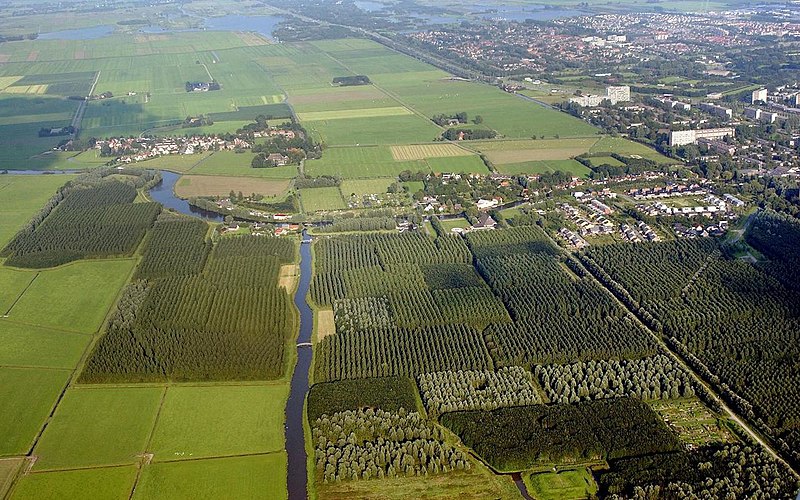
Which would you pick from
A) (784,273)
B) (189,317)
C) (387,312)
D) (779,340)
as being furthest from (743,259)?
(189,317)

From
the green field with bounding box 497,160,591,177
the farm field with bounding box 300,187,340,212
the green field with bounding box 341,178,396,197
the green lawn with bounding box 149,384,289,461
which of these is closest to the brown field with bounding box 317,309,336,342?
the green lawn with bounding box 149,384,289,461

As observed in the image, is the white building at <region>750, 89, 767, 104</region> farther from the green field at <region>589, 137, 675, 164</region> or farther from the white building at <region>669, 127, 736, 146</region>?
the green field at <region>589, 137, 675, 164</region>

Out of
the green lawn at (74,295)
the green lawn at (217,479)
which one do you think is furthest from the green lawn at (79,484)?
the green lawn at (74,295)

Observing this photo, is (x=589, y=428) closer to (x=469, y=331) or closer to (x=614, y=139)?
(x=469, y=331)

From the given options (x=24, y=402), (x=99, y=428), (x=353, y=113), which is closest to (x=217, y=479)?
(x=99, y=428)

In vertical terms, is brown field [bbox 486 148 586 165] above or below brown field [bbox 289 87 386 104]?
above

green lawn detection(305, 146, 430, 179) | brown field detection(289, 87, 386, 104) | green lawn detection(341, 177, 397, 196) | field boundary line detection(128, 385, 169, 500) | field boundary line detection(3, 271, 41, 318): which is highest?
field boundary line detection(128, 385, 169, 500)
